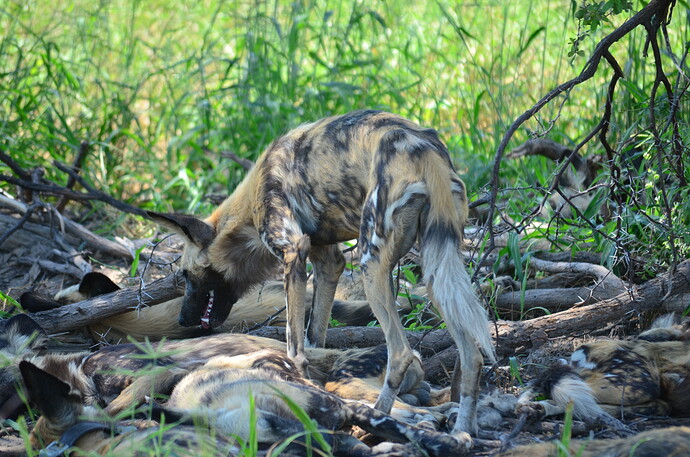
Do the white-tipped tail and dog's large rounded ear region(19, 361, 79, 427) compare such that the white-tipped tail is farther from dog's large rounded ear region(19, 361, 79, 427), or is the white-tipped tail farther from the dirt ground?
dog's large rounded ear region(19, 361, 79, 427)

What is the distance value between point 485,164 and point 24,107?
3.61 metres

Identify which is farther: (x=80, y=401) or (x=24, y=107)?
(x=24, y=107)

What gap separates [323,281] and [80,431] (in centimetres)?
171

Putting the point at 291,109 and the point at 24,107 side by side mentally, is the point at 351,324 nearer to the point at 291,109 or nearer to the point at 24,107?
the point at 291,109

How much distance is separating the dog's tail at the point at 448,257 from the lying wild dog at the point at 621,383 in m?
0.45

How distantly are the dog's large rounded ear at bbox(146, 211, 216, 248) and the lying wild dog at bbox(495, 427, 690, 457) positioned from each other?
2.13 metres

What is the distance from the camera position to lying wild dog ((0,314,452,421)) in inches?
134

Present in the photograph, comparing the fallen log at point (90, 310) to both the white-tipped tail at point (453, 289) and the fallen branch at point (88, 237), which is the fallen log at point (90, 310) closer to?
the fallen branch at point (88, 237)

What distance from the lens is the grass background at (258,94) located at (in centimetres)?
621

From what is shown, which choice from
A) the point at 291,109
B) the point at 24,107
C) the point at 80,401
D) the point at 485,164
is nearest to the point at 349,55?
the point at 291,109

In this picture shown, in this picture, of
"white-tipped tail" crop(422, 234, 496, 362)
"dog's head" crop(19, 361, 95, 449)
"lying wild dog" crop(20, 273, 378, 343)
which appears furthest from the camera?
"lying wild dog" crop(20, 273, 378, 343)

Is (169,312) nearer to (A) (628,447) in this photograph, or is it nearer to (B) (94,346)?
(B) (94,346)

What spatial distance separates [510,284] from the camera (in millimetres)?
4578

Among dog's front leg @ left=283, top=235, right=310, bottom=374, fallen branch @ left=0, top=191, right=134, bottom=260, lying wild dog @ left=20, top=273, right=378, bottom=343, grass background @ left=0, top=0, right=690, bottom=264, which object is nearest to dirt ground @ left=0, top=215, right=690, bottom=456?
fallen branch @ left=0, top=191, right=134, bottom=260
